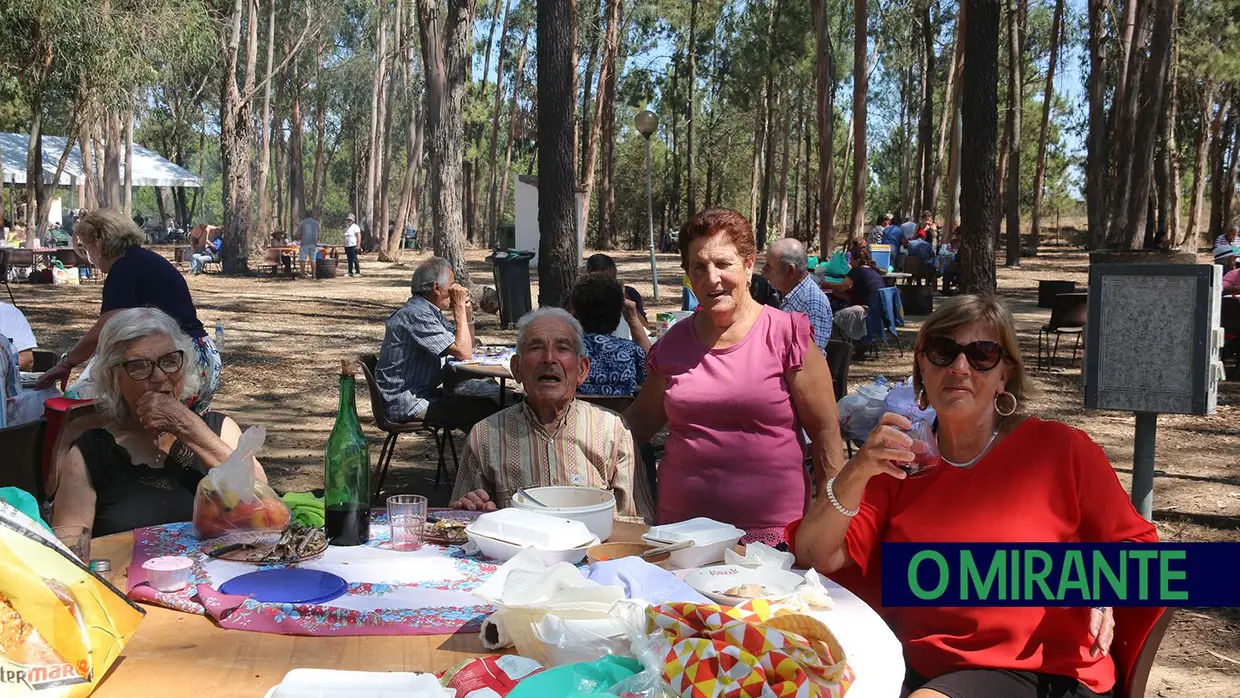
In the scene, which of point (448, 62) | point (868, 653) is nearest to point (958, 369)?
point (868, 653)

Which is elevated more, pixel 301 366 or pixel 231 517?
pixel 231 517

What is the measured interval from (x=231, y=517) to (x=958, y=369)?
169 cm

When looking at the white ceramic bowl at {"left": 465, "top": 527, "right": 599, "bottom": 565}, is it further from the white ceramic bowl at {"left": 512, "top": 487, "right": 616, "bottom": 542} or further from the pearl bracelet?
the pearl bracelet

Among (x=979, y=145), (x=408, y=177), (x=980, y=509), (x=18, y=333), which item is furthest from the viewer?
(x=408, y=177)

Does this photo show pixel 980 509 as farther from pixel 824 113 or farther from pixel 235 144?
pixel 235 144

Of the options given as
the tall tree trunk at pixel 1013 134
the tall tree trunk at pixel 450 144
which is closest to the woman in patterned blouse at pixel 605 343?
the tall tree trunk at pixel 450 144

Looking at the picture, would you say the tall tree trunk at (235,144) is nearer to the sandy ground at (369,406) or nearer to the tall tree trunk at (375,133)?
the sandy ground at (369,406)

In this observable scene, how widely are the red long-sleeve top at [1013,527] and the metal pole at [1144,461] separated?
3.02 metres

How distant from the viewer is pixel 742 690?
4.87 ft

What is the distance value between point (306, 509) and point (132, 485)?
67 centimetres

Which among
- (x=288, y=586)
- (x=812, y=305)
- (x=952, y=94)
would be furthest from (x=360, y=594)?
(x=952, y=94)

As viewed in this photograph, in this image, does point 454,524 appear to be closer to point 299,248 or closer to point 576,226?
point 576,226

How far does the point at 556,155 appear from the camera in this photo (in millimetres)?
8453

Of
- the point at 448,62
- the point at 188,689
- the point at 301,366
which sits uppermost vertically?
the point at 448,62
